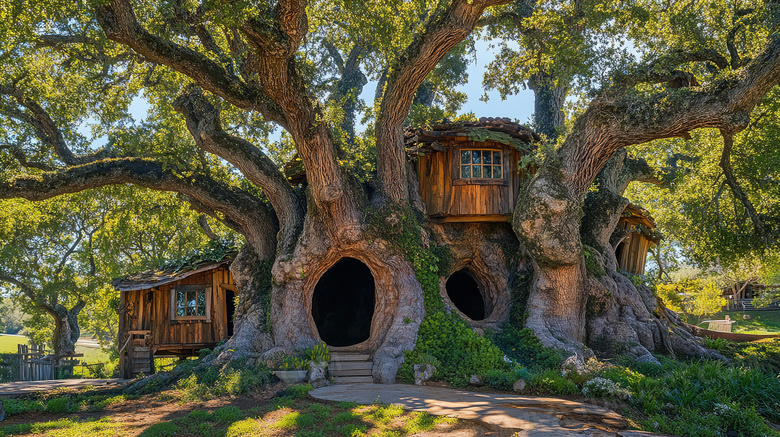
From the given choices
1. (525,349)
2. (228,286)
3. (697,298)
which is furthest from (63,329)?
(697,298)

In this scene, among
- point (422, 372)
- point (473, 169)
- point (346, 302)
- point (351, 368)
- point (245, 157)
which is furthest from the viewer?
point (346, 302)

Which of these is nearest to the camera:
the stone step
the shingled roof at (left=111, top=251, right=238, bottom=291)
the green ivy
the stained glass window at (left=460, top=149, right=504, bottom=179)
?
the green ivy

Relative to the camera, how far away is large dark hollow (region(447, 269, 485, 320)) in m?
17.9

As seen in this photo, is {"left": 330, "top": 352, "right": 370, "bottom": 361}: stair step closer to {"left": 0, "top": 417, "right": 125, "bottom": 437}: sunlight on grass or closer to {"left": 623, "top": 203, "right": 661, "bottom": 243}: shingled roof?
{"left": 0, "top": 417, "right": 125, "bottom": 437}: sunlight on grass

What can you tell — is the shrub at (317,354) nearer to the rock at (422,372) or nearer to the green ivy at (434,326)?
the green ivy at (434,326)

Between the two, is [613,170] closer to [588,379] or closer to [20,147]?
[588,379]

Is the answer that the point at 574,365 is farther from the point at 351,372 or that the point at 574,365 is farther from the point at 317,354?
the point at 317,354

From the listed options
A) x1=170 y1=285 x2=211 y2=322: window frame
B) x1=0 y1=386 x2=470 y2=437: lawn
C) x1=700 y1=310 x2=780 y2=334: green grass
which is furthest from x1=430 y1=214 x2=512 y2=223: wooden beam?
x1=700 y1=310 x2=780 y2=334: green grass

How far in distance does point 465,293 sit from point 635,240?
692 cm

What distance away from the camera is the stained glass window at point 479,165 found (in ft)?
46.7

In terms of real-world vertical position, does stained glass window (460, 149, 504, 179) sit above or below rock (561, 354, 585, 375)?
above

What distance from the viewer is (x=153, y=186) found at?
13383mm

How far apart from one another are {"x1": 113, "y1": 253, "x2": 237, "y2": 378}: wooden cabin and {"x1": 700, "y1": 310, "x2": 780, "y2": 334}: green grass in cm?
2968

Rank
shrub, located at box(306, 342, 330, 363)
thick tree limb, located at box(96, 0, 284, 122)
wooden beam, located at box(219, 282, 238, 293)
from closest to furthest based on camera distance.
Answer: thick tree limb, located at box(96, 0, 284, 122)
shrub, located at box(306, 342, 330, 363)
wooden beam, located at box(219, 282, 238, 293)
